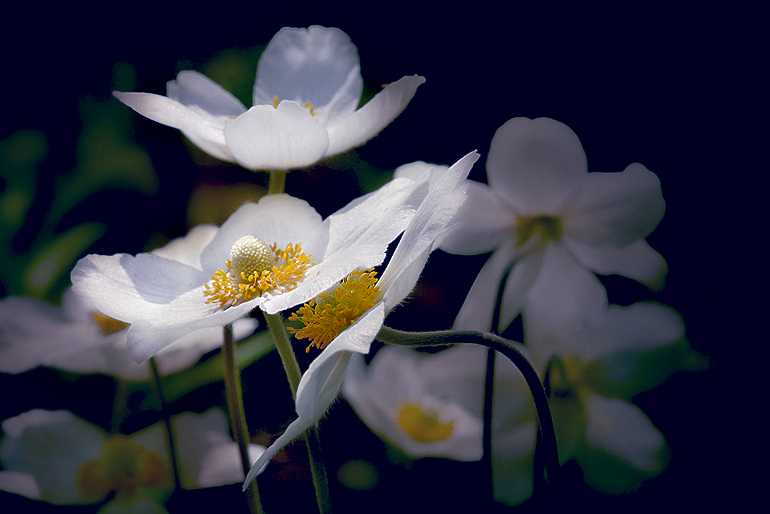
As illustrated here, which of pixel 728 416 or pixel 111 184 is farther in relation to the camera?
pixel 111 184

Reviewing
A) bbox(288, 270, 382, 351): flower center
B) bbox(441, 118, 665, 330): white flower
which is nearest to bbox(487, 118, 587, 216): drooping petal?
bbox(441, 118, 665, 330): white flower

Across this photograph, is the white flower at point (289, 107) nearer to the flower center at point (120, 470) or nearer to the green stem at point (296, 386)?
the green stem at point (296, 386)

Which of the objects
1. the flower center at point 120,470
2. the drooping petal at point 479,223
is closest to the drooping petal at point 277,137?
the drooping petal at point 479,223

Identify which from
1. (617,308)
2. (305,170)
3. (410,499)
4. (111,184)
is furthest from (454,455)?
(111,184)

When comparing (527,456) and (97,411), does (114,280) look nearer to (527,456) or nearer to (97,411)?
(97,411)

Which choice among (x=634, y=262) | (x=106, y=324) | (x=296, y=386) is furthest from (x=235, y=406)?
(x=634, y=262)

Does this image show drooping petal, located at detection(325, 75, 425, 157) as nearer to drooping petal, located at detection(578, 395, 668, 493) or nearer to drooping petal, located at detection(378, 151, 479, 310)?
drooping petal, located at detection(378, 151, 479, 310)

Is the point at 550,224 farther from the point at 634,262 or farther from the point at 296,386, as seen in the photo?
the point at 296,386
